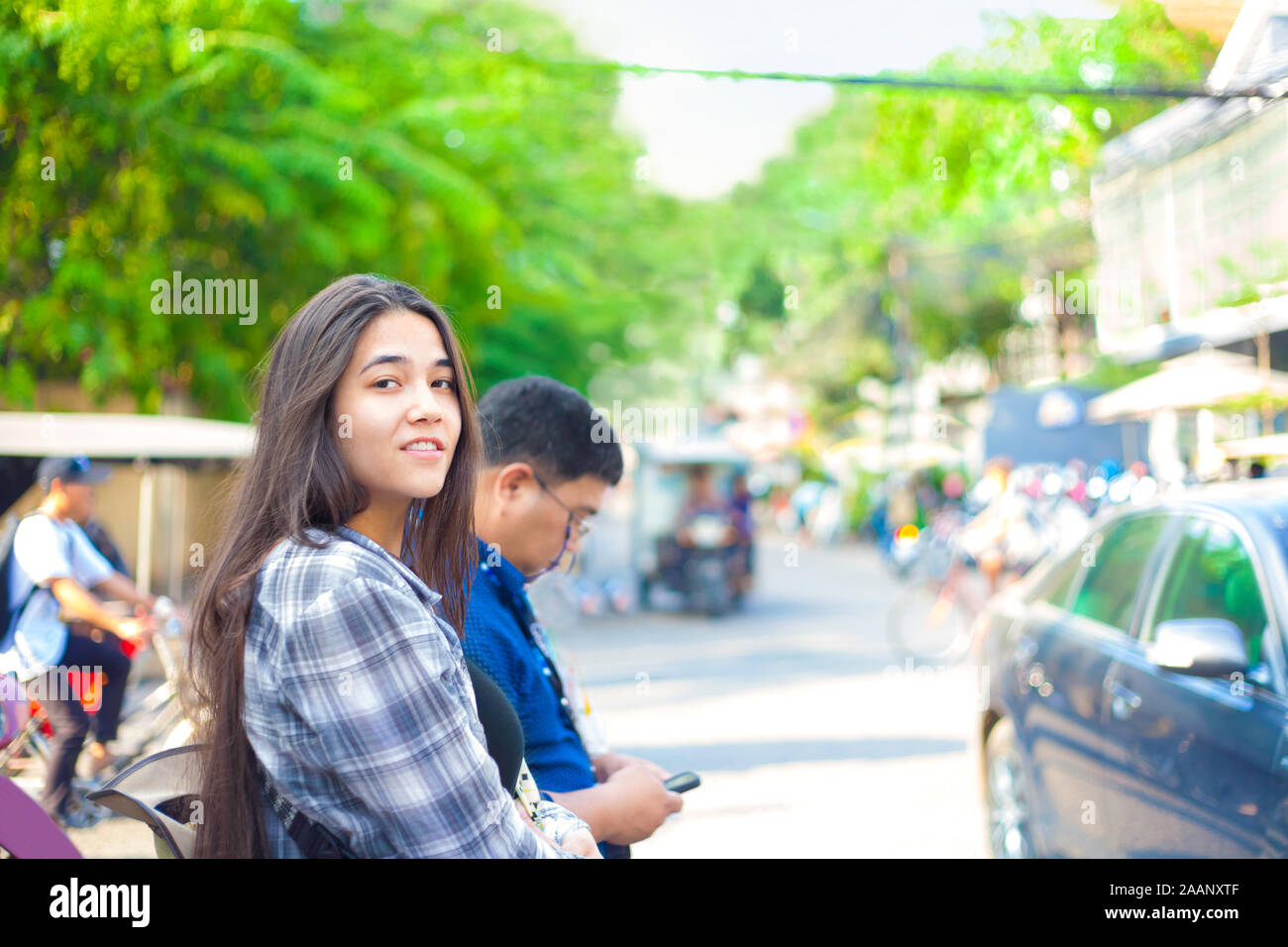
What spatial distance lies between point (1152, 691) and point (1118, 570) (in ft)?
2.82

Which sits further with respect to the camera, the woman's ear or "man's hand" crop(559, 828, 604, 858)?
the woman's ear

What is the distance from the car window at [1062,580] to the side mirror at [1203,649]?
133 cm

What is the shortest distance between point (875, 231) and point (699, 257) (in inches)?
358

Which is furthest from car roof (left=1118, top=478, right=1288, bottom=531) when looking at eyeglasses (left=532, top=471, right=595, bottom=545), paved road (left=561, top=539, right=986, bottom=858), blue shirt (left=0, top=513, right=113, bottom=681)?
blue shirt (left=0, top=513, right=113, bottom=681)

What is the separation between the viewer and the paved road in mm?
5199

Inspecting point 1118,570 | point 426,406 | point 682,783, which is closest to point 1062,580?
point 1118,570

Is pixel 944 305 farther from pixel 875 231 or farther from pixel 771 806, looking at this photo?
pixel 771 806

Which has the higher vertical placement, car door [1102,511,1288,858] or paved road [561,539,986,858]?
car door [1102,511,1288,858]

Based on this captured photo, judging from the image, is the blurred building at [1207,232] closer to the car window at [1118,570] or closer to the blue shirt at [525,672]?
the car window at [1118,570]

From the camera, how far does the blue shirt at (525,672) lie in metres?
1.83

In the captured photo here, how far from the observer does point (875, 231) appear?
27078 millimetres

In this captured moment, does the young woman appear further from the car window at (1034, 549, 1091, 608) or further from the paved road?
the car window at (1034, 549, 1091, 608)

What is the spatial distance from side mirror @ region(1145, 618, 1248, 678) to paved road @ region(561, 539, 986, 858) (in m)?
1.29
